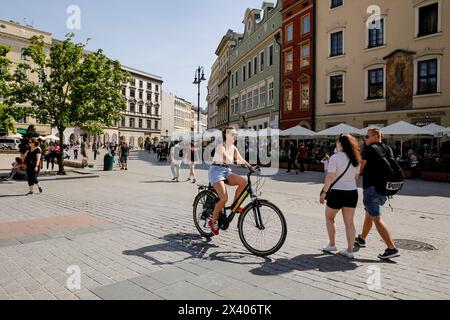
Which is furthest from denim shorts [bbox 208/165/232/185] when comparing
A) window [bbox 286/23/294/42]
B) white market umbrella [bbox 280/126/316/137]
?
window [bbox 286/23/294/42]

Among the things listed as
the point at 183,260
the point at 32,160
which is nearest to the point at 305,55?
the point at 32,160

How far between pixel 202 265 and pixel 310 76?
2664 cm

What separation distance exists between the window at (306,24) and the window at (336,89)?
4921 millimetres

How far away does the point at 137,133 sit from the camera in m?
88.2

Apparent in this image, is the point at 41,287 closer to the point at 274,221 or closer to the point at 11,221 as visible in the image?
the point at 274,221

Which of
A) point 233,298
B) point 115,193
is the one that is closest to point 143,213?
point 115,193

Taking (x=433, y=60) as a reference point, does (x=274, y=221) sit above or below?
below

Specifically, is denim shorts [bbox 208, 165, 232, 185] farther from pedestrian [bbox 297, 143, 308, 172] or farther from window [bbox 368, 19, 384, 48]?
window [bbox 368, 19, 384, 48]

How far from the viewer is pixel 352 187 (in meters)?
5.10

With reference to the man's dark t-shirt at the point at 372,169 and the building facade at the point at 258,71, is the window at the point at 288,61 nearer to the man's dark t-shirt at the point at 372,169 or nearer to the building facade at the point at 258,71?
the building facade at the point at 258,71

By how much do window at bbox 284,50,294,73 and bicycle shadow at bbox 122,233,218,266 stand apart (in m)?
27.7

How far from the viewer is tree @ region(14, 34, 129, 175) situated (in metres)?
16.7

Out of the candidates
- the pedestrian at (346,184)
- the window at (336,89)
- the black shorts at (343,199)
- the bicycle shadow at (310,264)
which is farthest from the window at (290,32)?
the bicycle shadow at (310,264)

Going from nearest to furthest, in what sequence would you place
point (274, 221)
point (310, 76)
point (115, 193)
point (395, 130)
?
1. point (274, 221)
2. point (115, 193)
3. point (395, 130)
4. point (310, 76)
